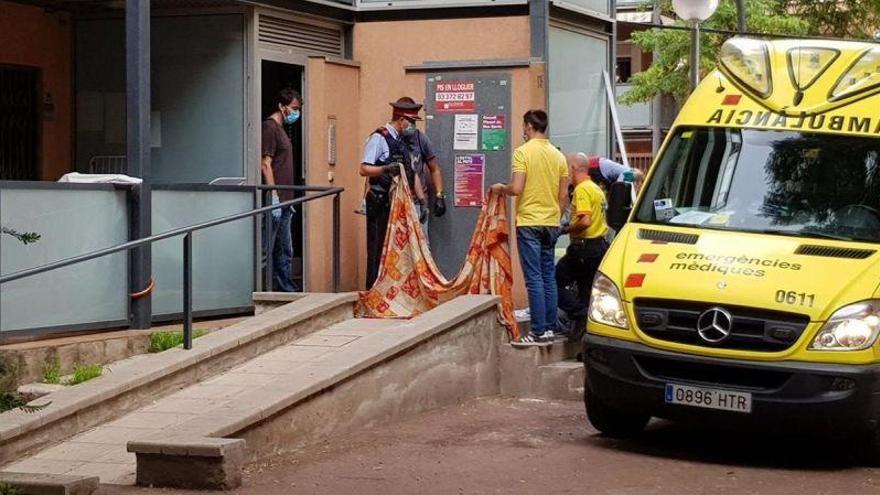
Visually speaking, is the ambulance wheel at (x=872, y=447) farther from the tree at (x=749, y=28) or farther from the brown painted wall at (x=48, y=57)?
the tree at (x=749, y=28)

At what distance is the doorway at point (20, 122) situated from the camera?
48.6 feet

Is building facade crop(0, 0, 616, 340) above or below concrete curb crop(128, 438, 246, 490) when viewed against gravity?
above

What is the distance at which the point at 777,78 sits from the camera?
1059 centimetres

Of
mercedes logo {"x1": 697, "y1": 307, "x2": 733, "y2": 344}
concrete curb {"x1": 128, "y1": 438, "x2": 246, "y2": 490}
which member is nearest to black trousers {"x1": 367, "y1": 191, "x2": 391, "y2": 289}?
mercedes logo {"x1": 697, "y1": 307, "x2": 733, "y2": 344}

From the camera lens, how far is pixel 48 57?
1484 centimetres

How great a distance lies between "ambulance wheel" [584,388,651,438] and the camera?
1026 centimetres

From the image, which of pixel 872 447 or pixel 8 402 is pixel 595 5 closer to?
pixel 872 447

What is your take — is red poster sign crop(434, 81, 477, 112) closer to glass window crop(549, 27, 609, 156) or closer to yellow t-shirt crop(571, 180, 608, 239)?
glass window crop(549, 27, 609, 156)

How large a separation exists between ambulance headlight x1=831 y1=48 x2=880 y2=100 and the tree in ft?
61.4

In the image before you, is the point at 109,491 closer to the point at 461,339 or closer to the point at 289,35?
the point at 461,339

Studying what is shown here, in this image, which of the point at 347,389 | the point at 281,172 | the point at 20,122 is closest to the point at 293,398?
the point at 347,389

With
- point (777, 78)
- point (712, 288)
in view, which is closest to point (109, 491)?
point (712, 288)

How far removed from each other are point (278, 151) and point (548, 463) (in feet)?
17.9

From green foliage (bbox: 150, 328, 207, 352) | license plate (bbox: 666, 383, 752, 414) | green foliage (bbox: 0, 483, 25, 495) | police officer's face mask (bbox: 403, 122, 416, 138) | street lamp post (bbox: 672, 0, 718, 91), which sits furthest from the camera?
street lamp post (bbox: 672, 0, 718, 91)
